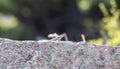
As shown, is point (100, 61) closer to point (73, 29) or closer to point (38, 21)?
point (73, 29)

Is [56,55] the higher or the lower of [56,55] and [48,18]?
the lower

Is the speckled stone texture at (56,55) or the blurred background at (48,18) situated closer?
the speckled stone texture at (56,55)

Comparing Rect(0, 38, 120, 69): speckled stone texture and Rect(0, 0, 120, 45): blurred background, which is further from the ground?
Rect(0, 0, 120, 45): blurred background

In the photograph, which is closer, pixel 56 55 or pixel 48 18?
pixel 56 55

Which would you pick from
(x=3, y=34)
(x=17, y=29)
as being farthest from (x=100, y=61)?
(x=17, y=29)

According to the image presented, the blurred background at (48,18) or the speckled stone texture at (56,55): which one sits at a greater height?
the blurred background at (48,18)
